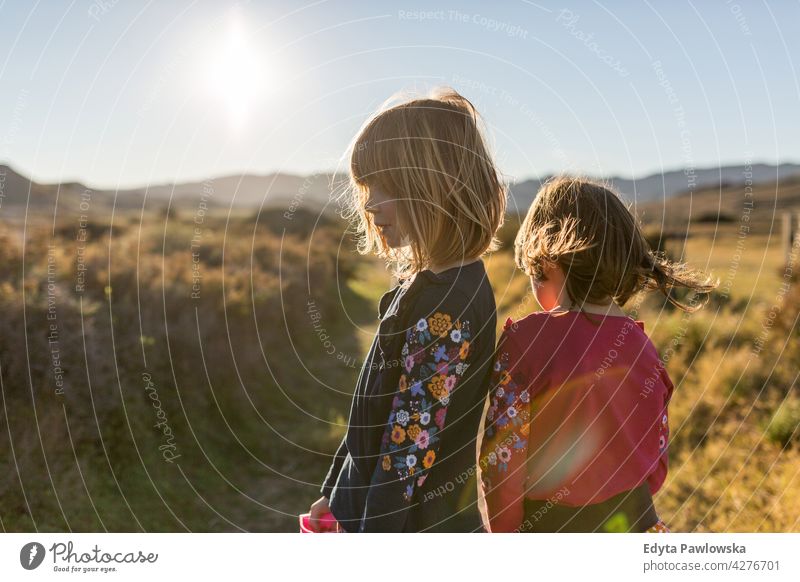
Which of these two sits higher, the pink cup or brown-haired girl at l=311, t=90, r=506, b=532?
brown-haired girl at l=311, t=90, r=506, b=532

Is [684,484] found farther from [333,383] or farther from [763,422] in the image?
[333,383]

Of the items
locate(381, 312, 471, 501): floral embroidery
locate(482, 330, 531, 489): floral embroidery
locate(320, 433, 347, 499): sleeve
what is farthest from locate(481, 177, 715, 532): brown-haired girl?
locate(320, 433, 347, 499): sleeve

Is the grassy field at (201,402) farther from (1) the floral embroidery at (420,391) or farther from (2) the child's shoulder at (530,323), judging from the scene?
(1) the floral embroidery at (420,391)

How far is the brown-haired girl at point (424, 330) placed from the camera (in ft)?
6.57

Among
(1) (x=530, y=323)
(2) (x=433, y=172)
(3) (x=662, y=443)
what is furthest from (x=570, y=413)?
(2) (x=433, y=172)

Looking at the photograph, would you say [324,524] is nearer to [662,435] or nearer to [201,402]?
[662,435]

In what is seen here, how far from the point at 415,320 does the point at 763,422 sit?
4.09 m

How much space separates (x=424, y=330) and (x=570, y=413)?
2.08 feet

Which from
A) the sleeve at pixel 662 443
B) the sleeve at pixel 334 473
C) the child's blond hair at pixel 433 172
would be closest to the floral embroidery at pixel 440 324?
the child's blond hair at pixel 433 172

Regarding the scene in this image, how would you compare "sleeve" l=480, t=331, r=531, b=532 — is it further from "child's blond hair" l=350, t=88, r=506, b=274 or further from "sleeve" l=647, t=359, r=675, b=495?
"sleeve" l=647, t=359, r=675, b=495

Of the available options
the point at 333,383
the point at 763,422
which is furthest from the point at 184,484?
the point at 763,422

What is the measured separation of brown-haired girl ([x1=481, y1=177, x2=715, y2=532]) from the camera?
2.24 m

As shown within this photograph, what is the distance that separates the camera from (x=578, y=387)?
89.3 inches

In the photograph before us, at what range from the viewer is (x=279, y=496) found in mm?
5062
